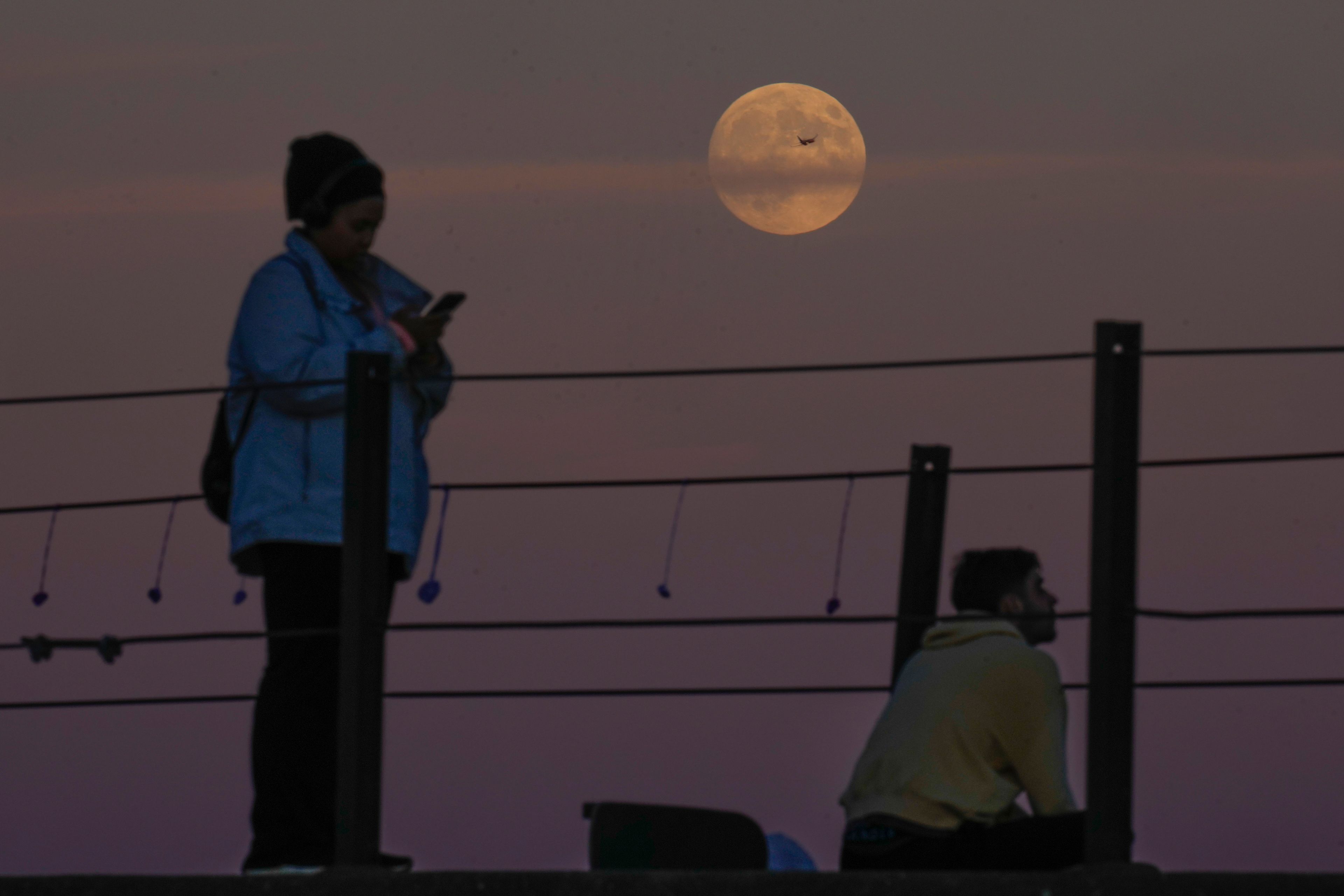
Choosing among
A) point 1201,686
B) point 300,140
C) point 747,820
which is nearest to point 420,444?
point 300,140

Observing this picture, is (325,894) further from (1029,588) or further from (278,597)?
(1029,588)

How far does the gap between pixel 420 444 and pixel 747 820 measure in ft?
2.71

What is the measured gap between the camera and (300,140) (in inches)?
138

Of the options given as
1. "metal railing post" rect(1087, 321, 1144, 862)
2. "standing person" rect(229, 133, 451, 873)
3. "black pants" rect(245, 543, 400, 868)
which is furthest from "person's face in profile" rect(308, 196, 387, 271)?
"metal railing post" rect(1087, 321, 1144, 862)

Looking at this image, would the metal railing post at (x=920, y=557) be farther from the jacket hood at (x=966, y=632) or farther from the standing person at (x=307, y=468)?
the standing person at (x=307, y=468)

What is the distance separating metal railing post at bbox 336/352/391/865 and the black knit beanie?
41 centimetres

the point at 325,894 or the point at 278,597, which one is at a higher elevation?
the point at 278,597

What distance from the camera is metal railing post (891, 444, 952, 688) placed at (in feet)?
14.5

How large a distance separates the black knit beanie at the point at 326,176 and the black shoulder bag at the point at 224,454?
10cm

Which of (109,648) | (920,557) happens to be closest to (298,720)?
(109,648)

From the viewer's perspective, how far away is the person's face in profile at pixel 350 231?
3.49m

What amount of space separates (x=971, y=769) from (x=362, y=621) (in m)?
1.04

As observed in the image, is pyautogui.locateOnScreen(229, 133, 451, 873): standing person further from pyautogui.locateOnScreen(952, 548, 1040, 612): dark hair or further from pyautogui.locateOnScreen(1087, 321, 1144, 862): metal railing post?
pyautogui.locateOnScreen(1087, 321, 1144, 862): metal railing post

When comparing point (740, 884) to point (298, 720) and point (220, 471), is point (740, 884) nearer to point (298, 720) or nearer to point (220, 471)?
point (298, 720)
